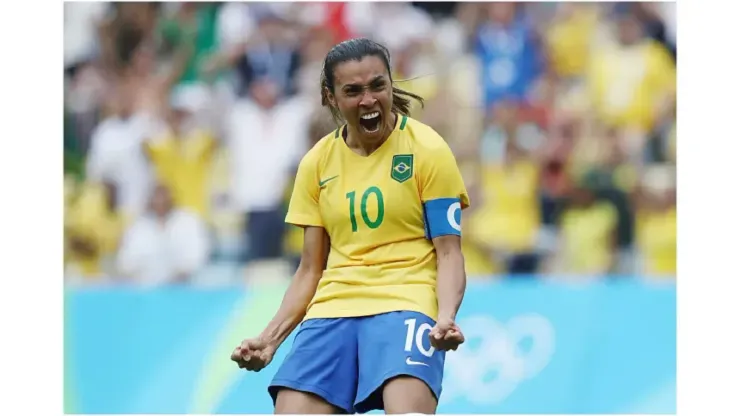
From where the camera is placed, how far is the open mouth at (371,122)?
15.6 ft

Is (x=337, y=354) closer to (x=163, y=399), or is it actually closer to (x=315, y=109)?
(x=163, y=399)

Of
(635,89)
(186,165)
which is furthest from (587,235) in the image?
(186,165)

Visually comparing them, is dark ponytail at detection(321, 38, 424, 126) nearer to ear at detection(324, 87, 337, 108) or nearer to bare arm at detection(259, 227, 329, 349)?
ear at detection(324, 87, 337, 108)

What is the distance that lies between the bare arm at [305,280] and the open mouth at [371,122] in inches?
18.8

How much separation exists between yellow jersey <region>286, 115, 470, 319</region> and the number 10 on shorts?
59 mm

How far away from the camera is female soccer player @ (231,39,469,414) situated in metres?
4.71

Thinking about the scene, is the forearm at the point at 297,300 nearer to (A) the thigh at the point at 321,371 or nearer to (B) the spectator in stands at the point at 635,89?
(A) the thigh at the point at 321,371

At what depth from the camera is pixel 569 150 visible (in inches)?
393

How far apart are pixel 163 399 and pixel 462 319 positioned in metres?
2.23

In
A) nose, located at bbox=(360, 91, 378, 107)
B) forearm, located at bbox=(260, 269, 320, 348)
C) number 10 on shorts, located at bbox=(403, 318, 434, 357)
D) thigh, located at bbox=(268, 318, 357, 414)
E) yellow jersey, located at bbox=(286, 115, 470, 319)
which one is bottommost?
thigh, located at bbox=(268, 318, 357, 414)

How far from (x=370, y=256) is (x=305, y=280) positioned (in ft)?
1.14

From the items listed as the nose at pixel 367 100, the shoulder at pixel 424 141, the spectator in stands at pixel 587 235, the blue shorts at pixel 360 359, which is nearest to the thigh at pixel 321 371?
the blue shorts at pixel 360 359

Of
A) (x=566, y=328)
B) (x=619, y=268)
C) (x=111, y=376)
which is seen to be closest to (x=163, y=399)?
(x=111, y=376)

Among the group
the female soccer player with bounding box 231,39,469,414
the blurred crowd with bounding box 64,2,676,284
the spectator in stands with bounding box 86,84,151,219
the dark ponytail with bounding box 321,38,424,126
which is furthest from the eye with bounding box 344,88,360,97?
the spectator in stands with bounding box 86,84,151,219
